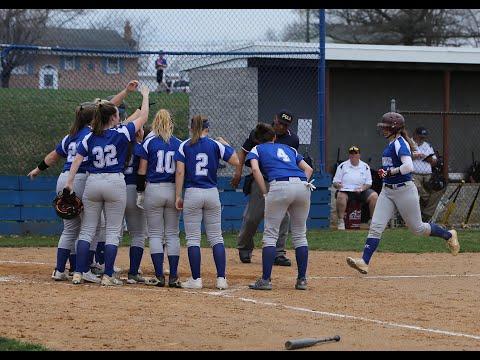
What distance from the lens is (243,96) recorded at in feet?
62.4

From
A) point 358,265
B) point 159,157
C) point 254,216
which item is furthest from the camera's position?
point 254,216

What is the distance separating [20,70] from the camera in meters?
18.8

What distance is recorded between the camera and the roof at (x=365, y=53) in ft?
61.9

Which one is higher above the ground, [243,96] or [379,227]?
[243,96]

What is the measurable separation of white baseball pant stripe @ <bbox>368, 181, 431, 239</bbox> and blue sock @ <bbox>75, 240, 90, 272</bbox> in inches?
128

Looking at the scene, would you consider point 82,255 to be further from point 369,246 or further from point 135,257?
point 369,246

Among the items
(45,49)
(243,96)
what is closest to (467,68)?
(243,96)

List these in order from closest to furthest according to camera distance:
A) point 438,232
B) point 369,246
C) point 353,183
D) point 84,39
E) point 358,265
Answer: point 358,265, point 369,246, point 438,232, point 353,183, point 84,39

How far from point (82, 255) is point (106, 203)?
0.59 metres

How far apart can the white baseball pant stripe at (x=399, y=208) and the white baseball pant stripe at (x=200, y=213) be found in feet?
6.73

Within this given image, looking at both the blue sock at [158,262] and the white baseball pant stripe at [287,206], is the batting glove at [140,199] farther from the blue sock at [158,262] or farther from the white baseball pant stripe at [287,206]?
the white baseball pant stripe at [287,206]

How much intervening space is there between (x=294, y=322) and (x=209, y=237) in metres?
2.23

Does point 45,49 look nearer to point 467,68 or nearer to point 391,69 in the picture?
point 391,69

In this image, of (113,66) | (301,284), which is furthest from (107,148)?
(113,66)
